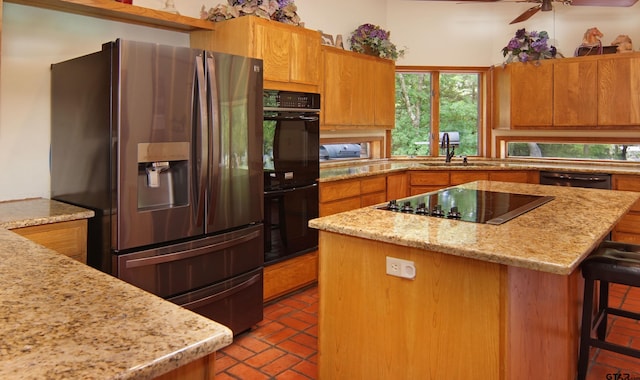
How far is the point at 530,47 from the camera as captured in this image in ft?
17.0

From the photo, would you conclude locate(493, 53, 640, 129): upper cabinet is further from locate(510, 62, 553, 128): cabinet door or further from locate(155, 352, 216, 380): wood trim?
locate(155, 352, 216, 380): wood trim

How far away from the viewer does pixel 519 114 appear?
5.27 meters

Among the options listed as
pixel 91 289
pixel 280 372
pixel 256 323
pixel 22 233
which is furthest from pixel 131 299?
pixel 256 323

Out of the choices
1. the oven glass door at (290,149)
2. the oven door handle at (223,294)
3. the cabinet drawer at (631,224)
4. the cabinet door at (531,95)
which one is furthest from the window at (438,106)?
the oven door handle at (223,294)

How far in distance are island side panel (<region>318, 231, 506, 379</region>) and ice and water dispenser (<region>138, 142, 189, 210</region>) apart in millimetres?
902

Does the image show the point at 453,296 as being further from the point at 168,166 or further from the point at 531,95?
the point at 531,95

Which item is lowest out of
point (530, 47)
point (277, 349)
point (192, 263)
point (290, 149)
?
point (277, 349)

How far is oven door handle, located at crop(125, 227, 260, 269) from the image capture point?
2381mm

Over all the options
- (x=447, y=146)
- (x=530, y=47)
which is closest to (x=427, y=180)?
(x=447, y=146)

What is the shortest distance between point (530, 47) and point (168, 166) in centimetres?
428

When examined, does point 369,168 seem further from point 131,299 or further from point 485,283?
point 131,299

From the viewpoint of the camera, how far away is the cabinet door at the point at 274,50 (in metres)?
3.32

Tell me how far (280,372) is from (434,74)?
4.34m

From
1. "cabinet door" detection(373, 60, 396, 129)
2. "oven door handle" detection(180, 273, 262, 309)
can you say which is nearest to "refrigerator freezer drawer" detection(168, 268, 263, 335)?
"oven door handle" detection(180, 273, 262, 309)
